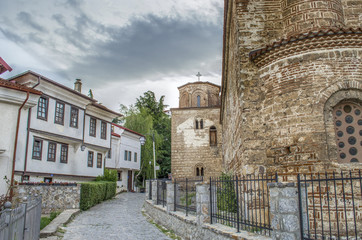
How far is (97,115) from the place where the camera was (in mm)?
21203

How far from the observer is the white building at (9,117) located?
14.0 meters

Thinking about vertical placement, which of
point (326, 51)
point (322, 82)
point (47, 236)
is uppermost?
point (326, 51)

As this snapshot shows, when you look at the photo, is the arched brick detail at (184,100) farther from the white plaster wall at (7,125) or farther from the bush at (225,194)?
the bush at (225,194)

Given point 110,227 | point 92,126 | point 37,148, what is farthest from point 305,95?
point 92,126

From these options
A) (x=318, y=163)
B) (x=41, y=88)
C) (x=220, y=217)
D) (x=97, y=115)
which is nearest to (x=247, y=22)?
(x=318, y=163)

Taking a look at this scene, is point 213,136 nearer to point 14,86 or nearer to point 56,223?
point 14,86

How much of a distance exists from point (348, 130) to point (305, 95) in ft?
4.56

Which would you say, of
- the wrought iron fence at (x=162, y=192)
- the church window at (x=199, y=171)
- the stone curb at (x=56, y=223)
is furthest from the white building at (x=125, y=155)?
the wrought iron fence at (x=162, y=192)

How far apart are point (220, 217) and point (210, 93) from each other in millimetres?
28448

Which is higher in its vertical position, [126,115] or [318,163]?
[126,115]

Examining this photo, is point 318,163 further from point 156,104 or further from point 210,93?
point 156,104

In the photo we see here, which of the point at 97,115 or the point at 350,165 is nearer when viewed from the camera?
the point at 350,165

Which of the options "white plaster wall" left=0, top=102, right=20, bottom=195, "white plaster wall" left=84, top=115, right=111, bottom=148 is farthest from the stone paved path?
"white plaster wall" left=84, top=115, right=111, bottom=148

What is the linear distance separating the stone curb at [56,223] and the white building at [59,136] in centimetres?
411
